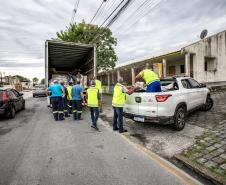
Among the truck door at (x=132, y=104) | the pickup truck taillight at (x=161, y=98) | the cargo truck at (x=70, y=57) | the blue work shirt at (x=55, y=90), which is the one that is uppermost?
the cargo truck at (x=70, y=57)

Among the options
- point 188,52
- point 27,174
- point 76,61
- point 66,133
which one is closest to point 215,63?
point 188,52

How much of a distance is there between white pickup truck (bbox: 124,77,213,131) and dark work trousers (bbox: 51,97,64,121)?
3.44 meters

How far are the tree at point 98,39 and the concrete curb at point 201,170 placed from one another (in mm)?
15671

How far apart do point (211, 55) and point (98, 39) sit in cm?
1068

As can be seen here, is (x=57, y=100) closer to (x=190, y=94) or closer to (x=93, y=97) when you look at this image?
(x=93, y=97)

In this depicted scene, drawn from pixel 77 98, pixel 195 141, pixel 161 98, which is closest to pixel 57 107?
pixel 77 98

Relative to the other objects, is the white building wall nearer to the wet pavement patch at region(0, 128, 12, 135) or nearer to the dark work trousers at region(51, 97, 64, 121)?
the dark work trousers at region(51, 97, 64, 121)

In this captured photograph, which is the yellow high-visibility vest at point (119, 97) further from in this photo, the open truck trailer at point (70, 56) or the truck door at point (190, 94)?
the open truck trailer at point (70, 56)

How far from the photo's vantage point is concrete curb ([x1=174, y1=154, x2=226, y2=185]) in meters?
2.91

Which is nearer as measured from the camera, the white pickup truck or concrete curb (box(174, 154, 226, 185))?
concrete curb (box(174, 154, 226, 185))

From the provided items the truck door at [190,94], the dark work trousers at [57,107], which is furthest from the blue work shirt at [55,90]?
the truck door at [190,94]

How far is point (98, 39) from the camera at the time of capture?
18.2 meters

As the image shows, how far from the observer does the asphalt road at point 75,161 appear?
305 cm

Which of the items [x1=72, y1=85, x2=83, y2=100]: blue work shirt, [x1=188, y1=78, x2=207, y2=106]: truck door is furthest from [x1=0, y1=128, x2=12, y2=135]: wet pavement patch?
[x1=188, y1=78, x2=207, y2=106]: truck door
